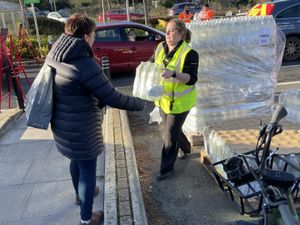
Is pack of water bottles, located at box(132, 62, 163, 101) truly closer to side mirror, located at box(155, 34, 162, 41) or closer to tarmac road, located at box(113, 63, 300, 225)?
tarmac road, located at box(113, 63, 300, 225)

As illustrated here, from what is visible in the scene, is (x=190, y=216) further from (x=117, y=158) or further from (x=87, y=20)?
(x=87, y=20)

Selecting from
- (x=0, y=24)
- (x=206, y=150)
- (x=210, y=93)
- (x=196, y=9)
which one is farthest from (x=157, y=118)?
(x=196, y=9)

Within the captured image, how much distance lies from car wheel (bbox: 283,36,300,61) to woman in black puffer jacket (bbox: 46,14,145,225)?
8.90 m

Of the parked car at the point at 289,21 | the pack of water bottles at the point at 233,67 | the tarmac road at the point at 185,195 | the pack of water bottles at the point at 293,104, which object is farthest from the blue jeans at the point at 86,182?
the parked car at the point at 289,21

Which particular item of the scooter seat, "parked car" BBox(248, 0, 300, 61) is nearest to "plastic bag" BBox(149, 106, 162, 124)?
the scooter seat

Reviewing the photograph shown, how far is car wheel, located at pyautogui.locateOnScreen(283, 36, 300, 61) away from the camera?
10602mm

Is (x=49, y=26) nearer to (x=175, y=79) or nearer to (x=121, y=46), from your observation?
(x=121, y=46)

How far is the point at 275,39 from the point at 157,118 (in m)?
2.19

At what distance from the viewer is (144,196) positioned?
3.82 meters

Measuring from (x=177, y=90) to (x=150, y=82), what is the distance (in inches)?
12.5

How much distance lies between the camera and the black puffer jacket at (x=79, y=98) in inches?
102

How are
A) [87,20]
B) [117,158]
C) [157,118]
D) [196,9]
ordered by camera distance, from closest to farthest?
[87,20] → [117,158] → [157,118] → [196,9]

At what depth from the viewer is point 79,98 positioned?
2699mm

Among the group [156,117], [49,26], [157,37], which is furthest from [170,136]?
[49,26]
